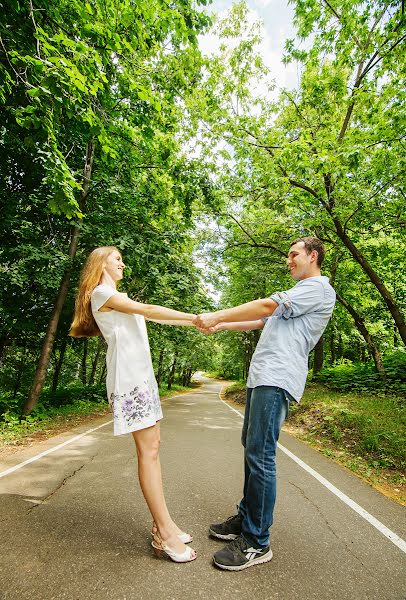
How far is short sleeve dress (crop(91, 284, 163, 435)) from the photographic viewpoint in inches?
89.2

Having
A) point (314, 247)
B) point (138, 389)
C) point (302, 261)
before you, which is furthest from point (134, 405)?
point (314, 247)

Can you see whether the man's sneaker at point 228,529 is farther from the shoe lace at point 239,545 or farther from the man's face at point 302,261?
the man's face at point 302,261

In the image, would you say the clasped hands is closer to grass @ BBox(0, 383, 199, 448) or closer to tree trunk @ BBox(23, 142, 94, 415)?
grass @ BBox(0, 383, 199, 448)

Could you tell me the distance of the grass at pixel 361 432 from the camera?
15.8 feet

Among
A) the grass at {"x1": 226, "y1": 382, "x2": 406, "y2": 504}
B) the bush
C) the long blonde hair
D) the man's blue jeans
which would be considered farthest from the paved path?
the bush

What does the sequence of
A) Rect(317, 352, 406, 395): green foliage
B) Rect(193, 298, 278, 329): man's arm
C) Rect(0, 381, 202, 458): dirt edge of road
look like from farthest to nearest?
Rect(317, 352, 406, 395): green foliage < Rect(0, 381, 202, 458): dirt edge of road < Rect(193, 298, 278, 329): man's arm

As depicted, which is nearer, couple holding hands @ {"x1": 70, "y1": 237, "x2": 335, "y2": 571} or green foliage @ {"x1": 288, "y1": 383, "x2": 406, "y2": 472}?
couple holding hands @ {"x1": 70, "y1": 237, "x2": 335, "y2": 571}

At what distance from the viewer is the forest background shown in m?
4.93

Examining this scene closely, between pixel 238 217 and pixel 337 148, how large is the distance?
6.22m

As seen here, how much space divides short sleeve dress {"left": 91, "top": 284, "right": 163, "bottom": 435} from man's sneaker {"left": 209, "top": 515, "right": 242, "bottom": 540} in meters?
1.14

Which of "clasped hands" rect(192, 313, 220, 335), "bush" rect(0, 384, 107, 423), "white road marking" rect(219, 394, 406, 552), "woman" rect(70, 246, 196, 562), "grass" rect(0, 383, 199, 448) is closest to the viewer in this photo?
"woman" rect(70, 246, 196, 562)

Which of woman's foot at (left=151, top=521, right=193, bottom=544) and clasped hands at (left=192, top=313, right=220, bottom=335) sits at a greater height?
clasped hands at (left=192, top=313, right=220, bottom=335)

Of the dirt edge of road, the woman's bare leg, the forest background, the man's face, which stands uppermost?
the forest background

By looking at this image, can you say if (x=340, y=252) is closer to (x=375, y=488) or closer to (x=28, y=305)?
(x=375, y=488)
